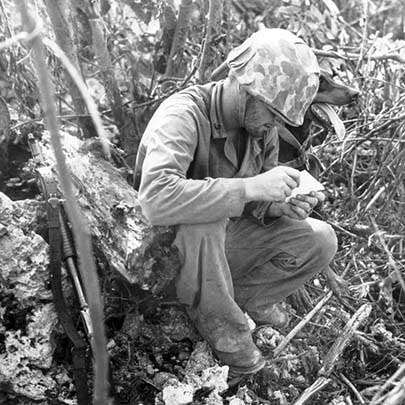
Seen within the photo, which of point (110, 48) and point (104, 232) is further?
point (110, 48)

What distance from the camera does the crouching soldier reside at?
8.62ft

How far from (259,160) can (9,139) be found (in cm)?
163

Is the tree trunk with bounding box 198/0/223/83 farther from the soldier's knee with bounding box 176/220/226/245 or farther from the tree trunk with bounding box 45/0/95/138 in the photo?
the soldier's knee with bounding box 176/220/226/245

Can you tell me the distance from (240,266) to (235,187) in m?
0.75

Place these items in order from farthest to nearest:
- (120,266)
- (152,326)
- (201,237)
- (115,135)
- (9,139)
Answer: (115,135) → (9,139) → (152,326) → (120,266) → (201,237)

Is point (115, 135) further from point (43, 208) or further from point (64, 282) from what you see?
point (64, 282)

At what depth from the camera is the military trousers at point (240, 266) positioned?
2.73m

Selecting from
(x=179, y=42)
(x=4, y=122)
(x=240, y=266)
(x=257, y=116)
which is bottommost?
(x=240, y=266)

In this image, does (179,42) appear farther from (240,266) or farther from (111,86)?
(240,266)

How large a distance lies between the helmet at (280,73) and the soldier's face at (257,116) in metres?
0.06

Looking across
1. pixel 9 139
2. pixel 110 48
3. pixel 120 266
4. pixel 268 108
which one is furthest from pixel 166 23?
pixel 120 266

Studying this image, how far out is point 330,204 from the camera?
419cm

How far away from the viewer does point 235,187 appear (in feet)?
8.64

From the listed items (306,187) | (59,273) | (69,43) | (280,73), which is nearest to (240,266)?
(306,187)
